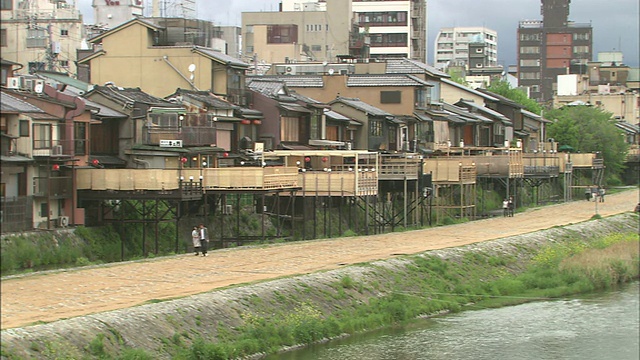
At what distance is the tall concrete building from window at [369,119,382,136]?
386ft

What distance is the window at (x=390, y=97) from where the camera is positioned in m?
78.9

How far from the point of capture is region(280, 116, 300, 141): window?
6216 cm

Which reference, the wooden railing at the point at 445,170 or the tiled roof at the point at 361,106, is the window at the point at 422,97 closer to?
the tiled roof at the point at 361,106

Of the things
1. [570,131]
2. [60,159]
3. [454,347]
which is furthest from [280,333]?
[570,131]

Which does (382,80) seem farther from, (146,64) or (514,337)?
(514,337)

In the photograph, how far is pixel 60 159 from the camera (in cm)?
4312

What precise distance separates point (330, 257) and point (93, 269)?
11468mm

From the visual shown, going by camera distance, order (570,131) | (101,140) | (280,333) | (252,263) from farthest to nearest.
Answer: (570,131) < (101,140) < (252,263) < (280,333)

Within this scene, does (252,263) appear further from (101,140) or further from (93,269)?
(101,140)

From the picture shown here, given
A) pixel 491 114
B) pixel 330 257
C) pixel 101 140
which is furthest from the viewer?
pixel 491 114

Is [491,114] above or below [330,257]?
above

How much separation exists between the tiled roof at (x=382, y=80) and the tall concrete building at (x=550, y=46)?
111 meters

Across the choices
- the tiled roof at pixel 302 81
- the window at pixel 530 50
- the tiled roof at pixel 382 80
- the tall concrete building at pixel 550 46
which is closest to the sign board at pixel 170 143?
the tiled roof at pixel 302 81

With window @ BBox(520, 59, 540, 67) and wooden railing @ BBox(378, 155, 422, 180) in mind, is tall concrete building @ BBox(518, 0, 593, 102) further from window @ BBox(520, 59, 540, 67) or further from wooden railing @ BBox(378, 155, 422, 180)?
wooden railing @ BBox(378, 155, 422, 180)
